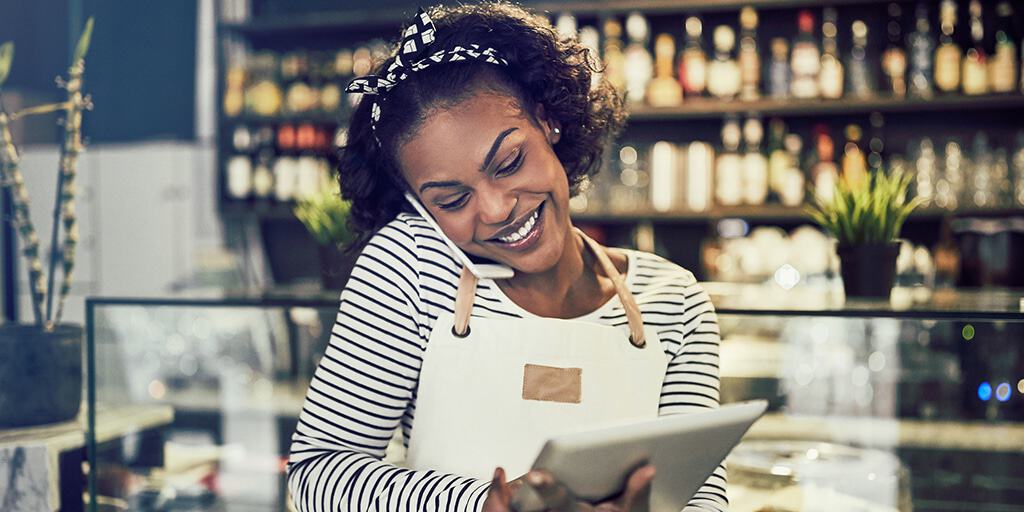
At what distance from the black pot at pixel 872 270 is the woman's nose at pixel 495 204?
81 cm

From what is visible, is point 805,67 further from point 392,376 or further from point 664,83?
point 392,376

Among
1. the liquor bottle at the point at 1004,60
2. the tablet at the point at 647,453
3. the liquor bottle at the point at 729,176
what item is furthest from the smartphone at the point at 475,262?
the liquor bottle at the point at 1004,60

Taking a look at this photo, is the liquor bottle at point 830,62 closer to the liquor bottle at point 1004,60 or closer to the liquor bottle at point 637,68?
the liquor bottle at point 1004,60

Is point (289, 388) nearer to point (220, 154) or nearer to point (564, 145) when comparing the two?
point (564, 145)

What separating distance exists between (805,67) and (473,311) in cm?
263

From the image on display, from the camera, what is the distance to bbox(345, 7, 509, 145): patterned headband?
3.81 ft

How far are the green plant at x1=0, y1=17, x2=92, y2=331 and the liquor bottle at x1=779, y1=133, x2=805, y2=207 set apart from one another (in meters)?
2.54

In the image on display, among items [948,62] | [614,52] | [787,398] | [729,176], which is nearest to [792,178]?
[729,176]

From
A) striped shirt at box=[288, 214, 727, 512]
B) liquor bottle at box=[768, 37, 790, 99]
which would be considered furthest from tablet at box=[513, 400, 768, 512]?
liquor bottle at box=[768, 37, 790, 99]

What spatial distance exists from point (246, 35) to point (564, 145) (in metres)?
3.08

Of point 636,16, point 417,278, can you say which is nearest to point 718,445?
point 417,278

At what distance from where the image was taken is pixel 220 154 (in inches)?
158

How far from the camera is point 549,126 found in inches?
50.1

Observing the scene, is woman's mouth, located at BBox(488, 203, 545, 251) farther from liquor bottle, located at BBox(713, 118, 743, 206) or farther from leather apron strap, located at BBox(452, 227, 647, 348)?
liquor bottle, located at BBox(713, 118, 743, 206)
